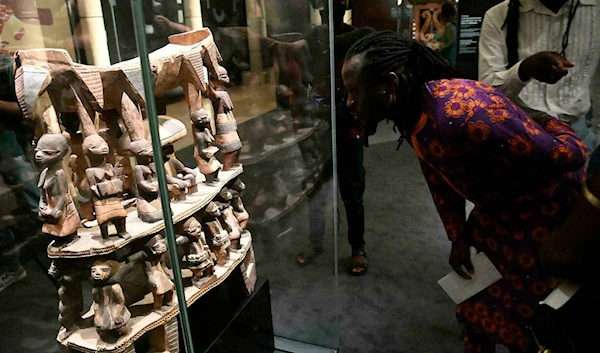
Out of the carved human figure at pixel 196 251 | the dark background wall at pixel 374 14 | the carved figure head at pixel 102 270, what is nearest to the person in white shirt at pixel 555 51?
the dark background wall at pixel 374 14

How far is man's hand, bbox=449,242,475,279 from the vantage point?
144 cm

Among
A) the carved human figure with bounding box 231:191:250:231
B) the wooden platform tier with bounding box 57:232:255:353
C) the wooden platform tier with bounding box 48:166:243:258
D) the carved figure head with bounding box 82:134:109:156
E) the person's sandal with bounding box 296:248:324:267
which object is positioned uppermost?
the carved figure head with bounding box 82:134:109:156

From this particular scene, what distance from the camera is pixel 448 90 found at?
4.13 feet

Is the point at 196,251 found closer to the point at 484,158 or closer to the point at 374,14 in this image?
the point at 484,158

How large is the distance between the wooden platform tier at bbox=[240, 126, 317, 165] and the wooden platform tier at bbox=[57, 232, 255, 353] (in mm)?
461

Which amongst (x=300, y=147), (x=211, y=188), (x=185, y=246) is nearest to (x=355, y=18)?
(x=300, y=147)

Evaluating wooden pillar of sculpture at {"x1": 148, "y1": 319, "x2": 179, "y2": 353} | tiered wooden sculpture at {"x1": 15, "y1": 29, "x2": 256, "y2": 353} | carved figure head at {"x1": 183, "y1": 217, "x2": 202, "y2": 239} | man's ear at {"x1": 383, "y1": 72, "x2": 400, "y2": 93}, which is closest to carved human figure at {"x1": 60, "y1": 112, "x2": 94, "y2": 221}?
tiered wooden sculpture at {"x1": 15, "y1": 29, "x2": 256, "y2": 353}

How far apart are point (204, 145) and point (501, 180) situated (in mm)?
818

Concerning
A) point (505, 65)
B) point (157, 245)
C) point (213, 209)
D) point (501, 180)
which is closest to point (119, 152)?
point (157, 245)

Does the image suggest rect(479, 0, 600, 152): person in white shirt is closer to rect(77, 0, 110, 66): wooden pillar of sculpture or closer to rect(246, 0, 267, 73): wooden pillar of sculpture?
rect(246, 0, 267, 73): wooden pillar of sculpture

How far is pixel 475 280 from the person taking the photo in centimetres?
144

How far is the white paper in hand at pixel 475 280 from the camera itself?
55.4 inches

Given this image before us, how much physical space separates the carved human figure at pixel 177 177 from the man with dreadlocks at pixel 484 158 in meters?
0.50

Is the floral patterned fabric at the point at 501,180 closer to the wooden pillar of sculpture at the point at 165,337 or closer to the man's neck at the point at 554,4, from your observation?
the man's neck at the point at 554,4
